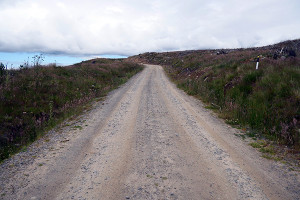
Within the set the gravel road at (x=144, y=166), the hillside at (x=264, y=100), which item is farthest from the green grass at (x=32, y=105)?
the hillside at (x=264, y=100)

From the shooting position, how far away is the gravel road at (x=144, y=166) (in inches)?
125

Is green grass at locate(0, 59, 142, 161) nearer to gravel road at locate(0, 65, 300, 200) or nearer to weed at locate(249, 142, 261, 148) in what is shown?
gravel road at locate(0, 65, 300, 200)

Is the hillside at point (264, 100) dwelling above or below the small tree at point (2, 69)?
below

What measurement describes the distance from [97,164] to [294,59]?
484 inches

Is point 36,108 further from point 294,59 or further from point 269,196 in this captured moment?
point 294,59

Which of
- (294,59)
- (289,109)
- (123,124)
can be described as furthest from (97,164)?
(294,59)

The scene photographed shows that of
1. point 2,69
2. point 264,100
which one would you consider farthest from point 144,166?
point 2,69

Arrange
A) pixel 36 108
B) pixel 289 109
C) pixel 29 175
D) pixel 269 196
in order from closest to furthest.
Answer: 1. pixel 269 196
2. pixel 29 175
3. pixel 289 109
4. pixel 36 108

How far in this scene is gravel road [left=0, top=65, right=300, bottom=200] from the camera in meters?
3.18

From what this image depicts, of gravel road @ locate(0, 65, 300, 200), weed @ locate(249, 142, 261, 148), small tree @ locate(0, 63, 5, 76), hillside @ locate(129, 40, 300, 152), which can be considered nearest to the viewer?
gravel road @ locate(0, 65, 300, 200)

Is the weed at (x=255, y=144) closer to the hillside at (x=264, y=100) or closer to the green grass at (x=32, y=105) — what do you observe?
the hillside at (x=264, y=100)

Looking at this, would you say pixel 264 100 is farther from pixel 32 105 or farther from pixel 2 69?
pixel 2 69

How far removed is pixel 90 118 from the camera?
24.3 feet

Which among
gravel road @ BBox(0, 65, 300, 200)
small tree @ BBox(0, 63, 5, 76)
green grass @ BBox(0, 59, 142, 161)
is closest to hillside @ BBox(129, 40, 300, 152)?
gravel road @ BBox(0, 65, 300, 200)
